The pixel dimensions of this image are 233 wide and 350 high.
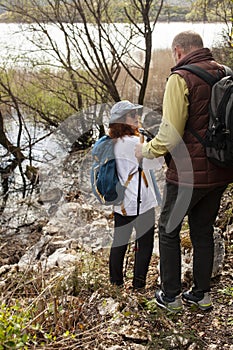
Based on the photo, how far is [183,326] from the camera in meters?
3.15

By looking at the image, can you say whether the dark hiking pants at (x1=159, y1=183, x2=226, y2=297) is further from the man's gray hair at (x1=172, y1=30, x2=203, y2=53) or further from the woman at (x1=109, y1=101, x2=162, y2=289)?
the man's gray hair at (x1=172, y1=30, x2=203, y2=53)

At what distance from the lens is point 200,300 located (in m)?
3.35

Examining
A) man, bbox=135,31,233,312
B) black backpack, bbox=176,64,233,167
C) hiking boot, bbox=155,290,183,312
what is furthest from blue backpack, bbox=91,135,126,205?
black backpack, bbox=176,64,233,167

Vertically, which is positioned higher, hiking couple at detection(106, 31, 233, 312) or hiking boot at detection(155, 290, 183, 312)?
hiking couple at detection(106, 31, 233, 312)

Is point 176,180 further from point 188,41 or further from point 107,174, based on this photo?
point 188,41

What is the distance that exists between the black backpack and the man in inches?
1.6

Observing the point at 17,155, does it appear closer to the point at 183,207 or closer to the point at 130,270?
the point at 130,270

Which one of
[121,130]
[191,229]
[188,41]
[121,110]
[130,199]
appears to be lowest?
[191,229]

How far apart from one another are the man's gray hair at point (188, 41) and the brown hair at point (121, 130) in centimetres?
75

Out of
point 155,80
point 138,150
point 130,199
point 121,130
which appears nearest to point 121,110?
point 121,130

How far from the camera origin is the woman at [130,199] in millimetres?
3428

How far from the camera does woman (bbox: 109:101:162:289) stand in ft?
11.2

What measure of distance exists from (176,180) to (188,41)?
2.84ft

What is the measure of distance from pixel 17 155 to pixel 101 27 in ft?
11.5
